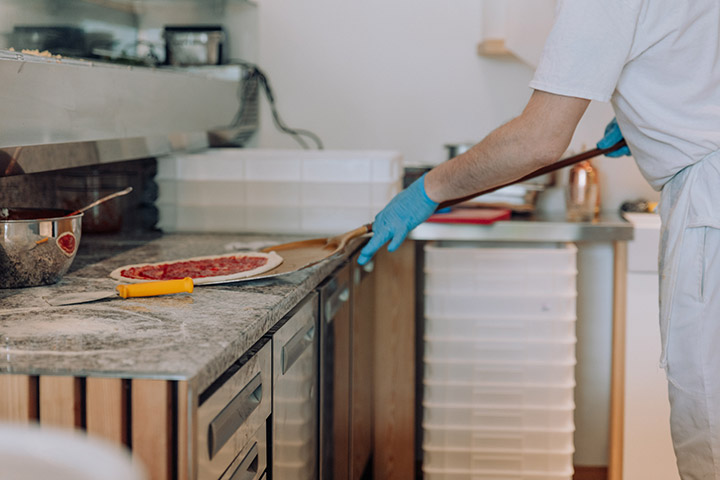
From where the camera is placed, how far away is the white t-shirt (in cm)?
134

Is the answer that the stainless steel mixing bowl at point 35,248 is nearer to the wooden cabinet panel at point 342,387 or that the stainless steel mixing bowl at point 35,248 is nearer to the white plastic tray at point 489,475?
the wooden cabinet panel at point 342,387

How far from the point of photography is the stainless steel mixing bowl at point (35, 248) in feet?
4.33

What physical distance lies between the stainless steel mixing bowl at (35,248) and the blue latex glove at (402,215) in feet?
1.96

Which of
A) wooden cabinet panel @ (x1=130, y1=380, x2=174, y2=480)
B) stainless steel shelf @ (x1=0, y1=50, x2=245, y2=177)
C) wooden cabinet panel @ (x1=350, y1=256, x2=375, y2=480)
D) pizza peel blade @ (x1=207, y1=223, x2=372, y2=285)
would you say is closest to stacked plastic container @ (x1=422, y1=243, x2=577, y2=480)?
wooden cabinet panel @ (x1=350, y1=256, x2=375, y2=480)

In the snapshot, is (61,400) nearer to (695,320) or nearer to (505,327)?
(695,320)

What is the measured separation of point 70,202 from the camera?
194 cm

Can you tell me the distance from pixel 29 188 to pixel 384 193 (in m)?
0.89

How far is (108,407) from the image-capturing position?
0.93 meters

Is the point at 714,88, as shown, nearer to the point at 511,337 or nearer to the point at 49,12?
the point at 511,337

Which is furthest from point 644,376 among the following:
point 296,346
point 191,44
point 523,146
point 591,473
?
point 191,44

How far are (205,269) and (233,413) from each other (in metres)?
0.52

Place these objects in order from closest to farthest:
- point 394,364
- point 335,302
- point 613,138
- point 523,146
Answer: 1. point 523,146
2. point 335,302
3. point 613,138
4. point 394,364

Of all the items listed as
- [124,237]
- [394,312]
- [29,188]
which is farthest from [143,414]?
[394,312]

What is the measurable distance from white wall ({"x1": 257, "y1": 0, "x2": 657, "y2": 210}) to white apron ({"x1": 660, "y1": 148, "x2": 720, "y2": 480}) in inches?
50.0
